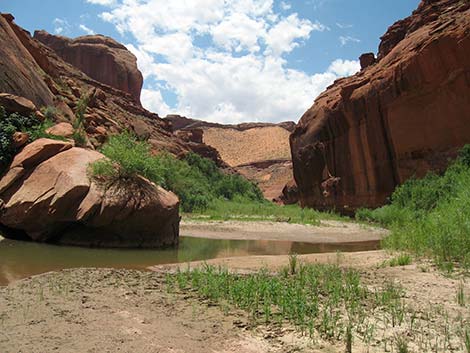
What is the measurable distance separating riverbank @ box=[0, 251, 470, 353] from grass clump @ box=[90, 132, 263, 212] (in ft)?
24.3

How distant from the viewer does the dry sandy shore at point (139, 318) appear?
12.6ft

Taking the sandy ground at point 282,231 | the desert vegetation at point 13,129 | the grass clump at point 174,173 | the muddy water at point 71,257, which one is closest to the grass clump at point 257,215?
the grass clump at point 174,173

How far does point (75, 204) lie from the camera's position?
1271 centimetres

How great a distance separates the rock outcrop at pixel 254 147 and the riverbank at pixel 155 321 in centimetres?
6369

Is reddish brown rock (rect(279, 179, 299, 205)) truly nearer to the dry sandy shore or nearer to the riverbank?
the dry sandy shore

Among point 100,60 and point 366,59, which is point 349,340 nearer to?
point 366,59

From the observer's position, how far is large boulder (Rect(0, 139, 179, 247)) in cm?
1265

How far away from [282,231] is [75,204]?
12980mm

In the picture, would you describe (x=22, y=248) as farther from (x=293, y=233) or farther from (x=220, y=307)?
(x=293, y=233)

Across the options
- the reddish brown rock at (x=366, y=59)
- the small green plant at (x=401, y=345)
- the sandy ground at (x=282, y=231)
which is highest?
the reddish brown rock at (x=366, y=59)

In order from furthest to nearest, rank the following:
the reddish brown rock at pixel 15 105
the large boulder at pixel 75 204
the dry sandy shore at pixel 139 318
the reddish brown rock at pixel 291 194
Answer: the reddish brown rock at pixel 291 194 → the reddish brown rock at pixel 15 105 → the large boulder at pixel 75 204 → the dry sandy shore at pixel 139 318

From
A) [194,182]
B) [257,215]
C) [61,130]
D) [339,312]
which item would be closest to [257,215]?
[257,215]

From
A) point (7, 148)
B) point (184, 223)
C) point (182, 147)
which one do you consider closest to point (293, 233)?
point (184, 223)

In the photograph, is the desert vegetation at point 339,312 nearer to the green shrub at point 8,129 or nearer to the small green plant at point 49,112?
the green shrub at point 8,129
